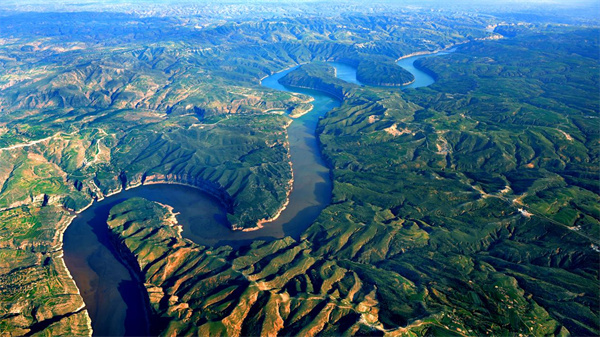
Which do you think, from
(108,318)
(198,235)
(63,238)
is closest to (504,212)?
(198,235)

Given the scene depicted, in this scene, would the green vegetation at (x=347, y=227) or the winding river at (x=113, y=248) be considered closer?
Answer: the green vegetation at (x=347, y=227)

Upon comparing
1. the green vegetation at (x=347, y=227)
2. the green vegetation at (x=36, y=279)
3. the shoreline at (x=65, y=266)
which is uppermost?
the green vegetation at (x=347, y=227)

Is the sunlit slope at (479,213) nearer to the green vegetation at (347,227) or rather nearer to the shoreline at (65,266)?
the green vegetation at (347,227)

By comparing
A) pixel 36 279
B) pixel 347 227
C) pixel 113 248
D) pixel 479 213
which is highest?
pixel 479 213

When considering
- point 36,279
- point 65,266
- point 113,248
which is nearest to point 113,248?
point 113,248

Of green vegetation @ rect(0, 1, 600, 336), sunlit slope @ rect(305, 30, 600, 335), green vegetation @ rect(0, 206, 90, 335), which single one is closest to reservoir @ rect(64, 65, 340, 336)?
green vegetation @ rect(0, 206, 90, 335)

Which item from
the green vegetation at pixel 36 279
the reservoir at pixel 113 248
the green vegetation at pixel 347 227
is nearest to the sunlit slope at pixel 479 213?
the green vegetation at pixel 347 227

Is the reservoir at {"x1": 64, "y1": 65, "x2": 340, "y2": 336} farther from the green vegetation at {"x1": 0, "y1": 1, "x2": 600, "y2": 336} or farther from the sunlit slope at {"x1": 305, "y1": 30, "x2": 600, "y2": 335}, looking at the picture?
the sunlit slope at {"x1": 305, "y1": 30, "x2": 600, "y2": 335}

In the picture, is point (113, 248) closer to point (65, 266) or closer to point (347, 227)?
point (65, 266)
